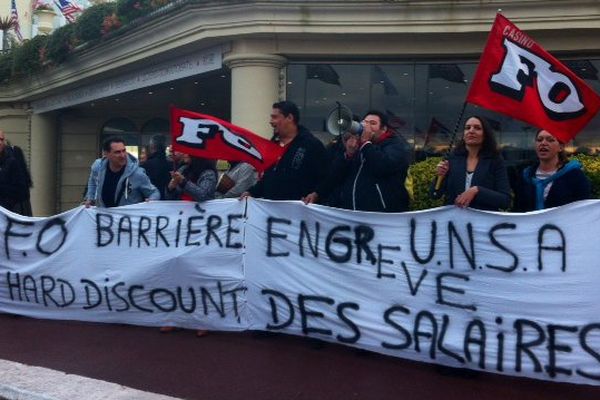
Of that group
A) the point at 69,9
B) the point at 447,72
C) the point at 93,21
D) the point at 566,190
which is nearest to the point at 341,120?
the point at 566,190

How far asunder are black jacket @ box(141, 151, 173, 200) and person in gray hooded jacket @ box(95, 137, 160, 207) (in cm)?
188

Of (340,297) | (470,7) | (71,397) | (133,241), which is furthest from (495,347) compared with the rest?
(470,7)

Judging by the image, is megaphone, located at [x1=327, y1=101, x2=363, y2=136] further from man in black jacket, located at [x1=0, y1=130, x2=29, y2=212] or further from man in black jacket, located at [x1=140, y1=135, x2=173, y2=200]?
man in black jacket, located at [x1=0, y1=130, x2=29, y2=212]

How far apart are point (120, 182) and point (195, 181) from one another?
804mm

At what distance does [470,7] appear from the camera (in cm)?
1005

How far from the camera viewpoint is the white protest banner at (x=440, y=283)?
4.27 metres

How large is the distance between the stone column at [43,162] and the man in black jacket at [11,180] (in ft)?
37.7

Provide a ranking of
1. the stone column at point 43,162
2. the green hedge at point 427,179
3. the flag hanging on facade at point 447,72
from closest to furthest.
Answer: the green hedge at point 427,179, the flag hanging on facade at point 447,72, the stone column at point 43,162

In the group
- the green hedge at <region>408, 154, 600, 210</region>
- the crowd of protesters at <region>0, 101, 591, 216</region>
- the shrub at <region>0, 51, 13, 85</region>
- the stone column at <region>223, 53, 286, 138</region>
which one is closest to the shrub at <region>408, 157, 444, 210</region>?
the green hedge at <region>408, 154, 600, 210</region>

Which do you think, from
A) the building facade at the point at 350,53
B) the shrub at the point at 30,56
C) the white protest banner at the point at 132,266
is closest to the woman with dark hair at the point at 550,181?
the white protest banner at the point at 132,266

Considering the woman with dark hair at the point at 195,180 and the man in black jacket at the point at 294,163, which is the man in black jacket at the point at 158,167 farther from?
the man in black jacket at the point at 294,163

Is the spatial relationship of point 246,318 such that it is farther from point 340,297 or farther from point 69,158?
point 69,158

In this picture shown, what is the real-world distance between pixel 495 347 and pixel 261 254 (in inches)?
77.2

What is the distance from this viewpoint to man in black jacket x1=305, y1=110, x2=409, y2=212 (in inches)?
203
